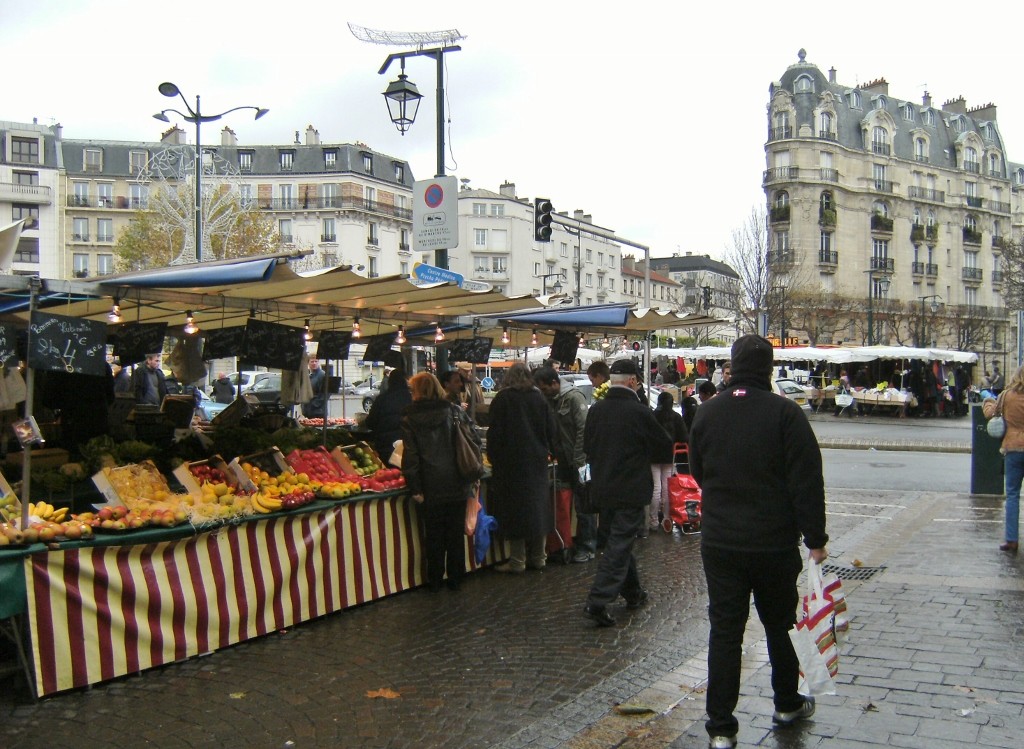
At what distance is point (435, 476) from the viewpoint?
23.5 ft

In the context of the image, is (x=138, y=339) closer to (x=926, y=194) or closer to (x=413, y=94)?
(x=413, y=94)

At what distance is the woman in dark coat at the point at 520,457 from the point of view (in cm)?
774

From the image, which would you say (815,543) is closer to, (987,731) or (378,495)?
(987,731)

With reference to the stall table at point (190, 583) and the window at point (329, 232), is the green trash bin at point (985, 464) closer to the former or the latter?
the stall table at point (190, 583)

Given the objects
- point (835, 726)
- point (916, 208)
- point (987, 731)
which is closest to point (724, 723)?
point (835, 726)

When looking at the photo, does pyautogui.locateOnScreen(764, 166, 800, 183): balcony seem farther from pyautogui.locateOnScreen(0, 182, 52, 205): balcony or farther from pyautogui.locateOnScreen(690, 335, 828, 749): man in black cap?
pyautogui.locateOnScreen(690, 335, 828, 749): man in black cap

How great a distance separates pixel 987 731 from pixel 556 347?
26.0 feet

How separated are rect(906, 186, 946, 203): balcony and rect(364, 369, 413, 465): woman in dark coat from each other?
77810mm

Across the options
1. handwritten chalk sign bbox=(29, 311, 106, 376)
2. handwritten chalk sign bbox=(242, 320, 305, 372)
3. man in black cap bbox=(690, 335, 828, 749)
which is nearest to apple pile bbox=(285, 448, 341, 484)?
handwritten chalk sign bbox=(242, 320, 305, 372)

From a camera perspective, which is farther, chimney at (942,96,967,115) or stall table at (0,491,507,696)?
chimney at (942,96,967,115)

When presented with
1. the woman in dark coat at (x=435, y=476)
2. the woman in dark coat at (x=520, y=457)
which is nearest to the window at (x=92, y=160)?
the woman in dark coat at (x=520, y=457)

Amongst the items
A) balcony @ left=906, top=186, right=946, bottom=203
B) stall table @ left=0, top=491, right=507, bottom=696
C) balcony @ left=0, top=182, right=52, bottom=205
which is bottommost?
stall table @ left=0, top=491, right=507, bottom=696

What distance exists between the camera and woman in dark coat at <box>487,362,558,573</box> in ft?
25.4

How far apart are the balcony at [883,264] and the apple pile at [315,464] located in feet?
240
